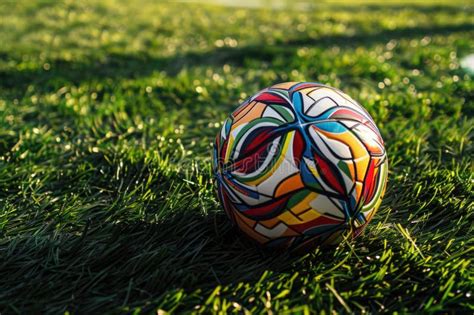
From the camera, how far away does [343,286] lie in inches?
106

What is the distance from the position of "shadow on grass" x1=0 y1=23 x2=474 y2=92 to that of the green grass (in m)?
0.03

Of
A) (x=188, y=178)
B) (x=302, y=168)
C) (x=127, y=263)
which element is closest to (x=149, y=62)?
(x=188, y=178)

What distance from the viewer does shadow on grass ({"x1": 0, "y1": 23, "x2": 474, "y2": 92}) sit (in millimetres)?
6213

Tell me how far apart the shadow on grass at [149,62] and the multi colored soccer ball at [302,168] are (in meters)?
3.89

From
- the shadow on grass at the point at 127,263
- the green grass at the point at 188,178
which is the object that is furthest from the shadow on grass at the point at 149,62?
the shadow on grass at the point at 127,263

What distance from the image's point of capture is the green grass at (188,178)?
2674mm

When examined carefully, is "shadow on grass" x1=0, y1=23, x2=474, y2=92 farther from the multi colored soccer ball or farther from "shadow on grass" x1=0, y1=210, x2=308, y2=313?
the multi colored soccer ball

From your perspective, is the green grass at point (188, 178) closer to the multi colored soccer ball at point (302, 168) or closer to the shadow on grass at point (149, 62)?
the shadow on grass at point (149, 62)

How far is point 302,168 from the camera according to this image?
2.61 meters

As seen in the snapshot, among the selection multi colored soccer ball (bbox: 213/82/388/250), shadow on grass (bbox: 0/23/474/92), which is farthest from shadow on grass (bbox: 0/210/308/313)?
shadow on grass (bbox: 0/23/474/92)

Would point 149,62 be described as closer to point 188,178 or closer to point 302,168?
point 188,178

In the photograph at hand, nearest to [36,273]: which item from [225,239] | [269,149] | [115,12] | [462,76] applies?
[225,239]

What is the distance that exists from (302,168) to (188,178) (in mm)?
1365

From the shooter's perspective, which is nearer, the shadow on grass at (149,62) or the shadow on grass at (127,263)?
the shadow on grass at (127,263)
